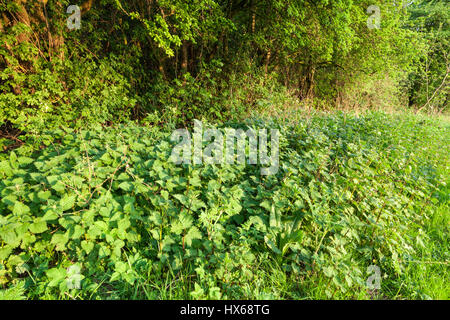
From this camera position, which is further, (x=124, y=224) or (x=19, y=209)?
(x=124, y=224)

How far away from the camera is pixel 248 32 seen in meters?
7.93

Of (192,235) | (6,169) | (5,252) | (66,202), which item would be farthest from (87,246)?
(6,169)

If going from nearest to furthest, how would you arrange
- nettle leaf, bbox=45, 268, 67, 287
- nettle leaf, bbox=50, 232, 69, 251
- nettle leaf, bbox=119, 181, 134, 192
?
1. nettle leaf, bbox=45, 268, 67, 287
2. nettle leaf, bbox=50, 232, 69, 251
3. nettle leaf, bbox=119, 181, 134, 192

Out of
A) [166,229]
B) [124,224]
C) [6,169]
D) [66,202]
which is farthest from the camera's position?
[6,169]

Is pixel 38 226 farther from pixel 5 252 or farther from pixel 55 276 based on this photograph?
pixel 55 276

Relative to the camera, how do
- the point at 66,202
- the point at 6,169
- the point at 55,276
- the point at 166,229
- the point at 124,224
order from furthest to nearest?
the point at 6,169 → the point at 166,229 → the point at 124,224 → the point at 66,202 → the point at 55,276

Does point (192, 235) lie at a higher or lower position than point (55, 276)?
higher

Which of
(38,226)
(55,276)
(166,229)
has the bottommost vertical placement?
(55,276)

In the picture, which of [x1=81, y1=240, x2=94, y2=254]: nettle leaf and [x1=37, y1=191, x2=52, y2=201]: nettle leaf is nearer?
[x1=81, y1=240, x2=94, y2=254]: nettle leaf

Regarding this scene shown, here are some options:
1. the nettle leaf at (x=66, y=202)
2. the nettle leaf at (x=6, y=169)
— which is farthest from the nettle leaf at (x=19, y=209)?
the nettle leaf at (x=6, y=169)

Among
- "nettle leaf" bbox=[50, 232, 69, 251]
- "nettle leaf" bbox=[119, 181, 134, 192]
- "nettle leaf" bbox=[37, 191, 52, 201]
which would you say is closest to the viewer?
"nettle leaf" bbox=[50, 232, 69, 251]

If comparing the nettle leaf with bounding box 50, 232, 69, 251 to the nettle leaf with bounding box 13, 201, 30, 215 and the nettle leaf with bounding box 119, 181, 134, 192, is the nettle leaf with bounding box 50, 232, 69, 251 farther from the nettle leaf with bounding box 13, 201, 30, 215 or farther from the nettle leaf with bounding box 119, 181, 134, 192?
the nettle leaf with bounding box 119, 181, 134, 192

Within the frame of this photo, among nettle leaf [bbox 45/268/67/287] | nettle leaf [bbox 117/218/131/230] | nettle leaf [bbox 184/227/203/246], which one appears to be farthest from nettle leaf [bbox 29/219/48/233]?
nettle leaf [bbox 184/227/203/246]
